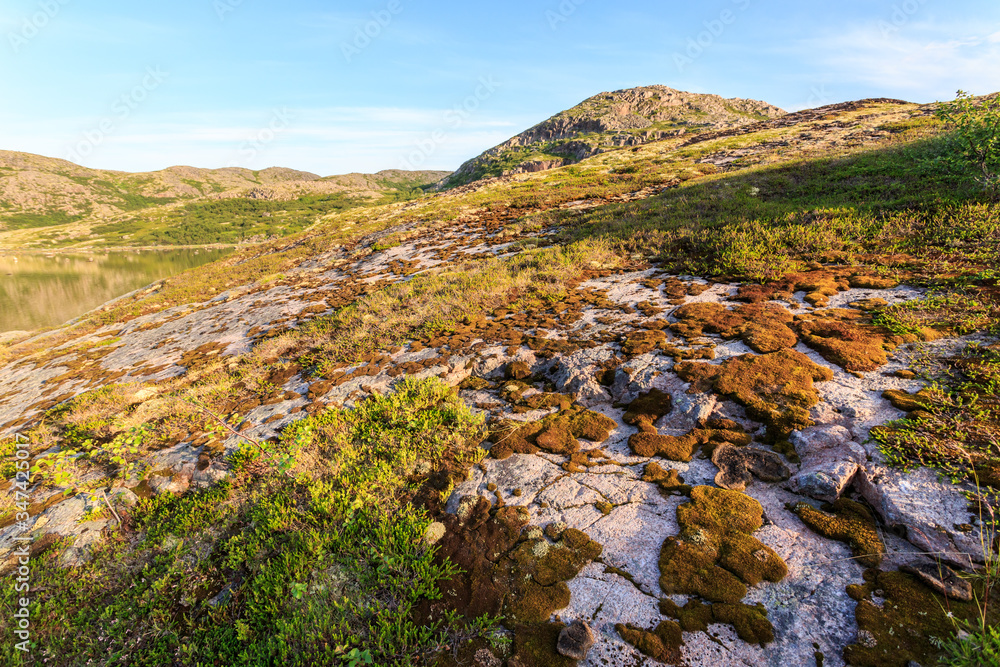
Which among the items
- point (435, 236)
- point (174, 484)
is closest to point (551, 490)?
point (174, 484)

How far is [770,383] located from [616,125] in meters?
182

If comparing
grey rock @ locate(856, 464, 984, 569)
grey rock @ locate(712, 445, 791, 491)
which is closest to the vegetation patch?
grey rock @ locate(856, 464, 984, 569)

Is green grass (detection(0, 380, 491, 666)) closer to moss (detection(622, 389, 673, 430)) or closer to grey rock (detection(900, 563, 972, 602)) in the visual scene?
moss (detection(622, 389, 673, 430))

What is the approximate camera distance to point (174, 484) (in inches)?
243

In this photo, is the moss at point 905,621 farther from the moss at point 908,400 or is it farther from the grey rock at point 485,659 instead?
the grey rock at point 485,659

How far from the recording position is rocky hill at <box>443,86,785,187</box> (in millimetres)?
122188

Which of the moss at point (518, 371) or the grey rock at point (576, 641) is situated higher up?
the moss at point (518, 371)

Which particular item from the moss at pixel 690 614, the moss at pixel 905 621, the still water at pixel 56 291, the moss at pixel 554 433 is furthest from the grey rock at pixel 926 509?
the still water at pixel 56 291

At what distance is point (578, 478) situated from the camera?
4680mm

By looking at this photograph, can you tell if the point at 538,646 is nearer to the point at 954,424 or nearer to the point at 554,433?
the point at 554,433
